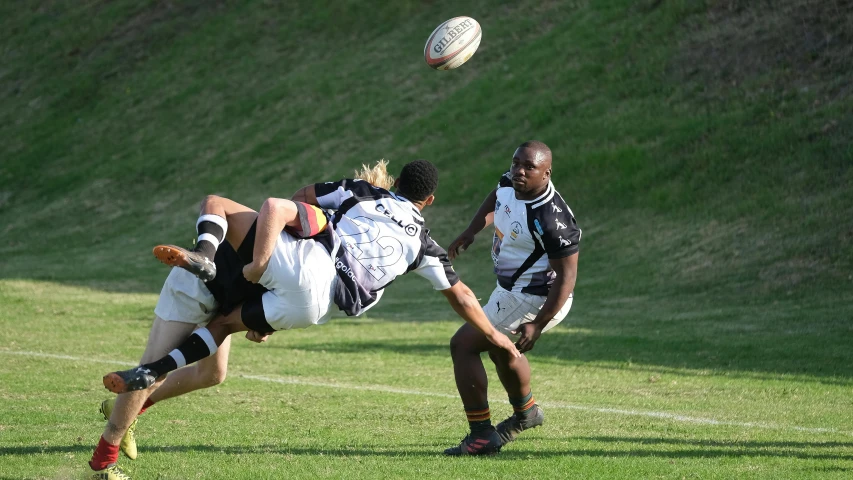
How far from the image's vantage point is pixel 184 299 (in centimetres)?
625

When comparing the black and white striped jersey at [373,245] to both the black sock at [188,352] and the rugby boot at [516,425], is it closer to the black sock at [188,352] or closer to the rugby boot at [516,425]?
the black sock at [188,352]

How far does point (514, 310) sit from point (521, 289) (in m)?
0.16

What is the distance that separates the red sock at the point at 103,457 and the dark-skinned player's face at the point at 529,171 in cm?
320

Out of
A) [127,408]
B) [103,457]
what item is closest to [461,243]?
[127,408]

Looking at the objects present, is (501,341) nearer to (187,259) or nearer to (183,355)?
(183,355)

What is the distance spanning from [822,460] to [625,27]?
74.6ft

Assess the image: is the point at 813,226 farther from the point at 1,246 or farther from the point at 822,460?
the point at 1,246

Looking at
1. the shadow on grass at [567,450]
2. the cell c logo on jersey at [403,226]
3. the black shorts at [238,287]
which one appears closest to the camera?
the black shorts at [238,287]

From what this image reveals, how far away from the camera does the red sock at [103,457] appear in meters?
6.15

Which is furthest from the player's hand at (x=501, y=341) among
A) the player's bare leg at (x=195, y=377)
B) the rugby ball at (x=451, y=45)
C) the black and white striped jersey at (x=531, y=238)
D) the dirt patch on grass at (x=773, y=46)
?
the dirt patch on grass at (x=773, y=46)

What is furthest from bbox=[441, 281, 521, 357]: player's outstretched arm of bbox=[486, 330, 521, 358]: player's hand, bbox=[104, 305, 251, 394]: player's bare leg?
bbox=[104, 305, 251, 394]: player's bare leg

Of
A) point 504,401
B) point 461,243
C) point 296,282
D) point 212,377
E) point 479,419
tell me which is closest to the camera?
point 296,282

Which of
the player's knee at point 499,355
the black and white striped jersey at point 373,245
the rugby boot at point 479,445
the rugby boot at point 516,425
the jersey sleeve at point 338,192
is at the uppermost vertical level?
the jersey sleeve at point 338,192

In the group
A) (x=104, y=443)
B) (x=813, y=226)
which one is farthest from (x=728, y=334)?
(x=104, y=443)
